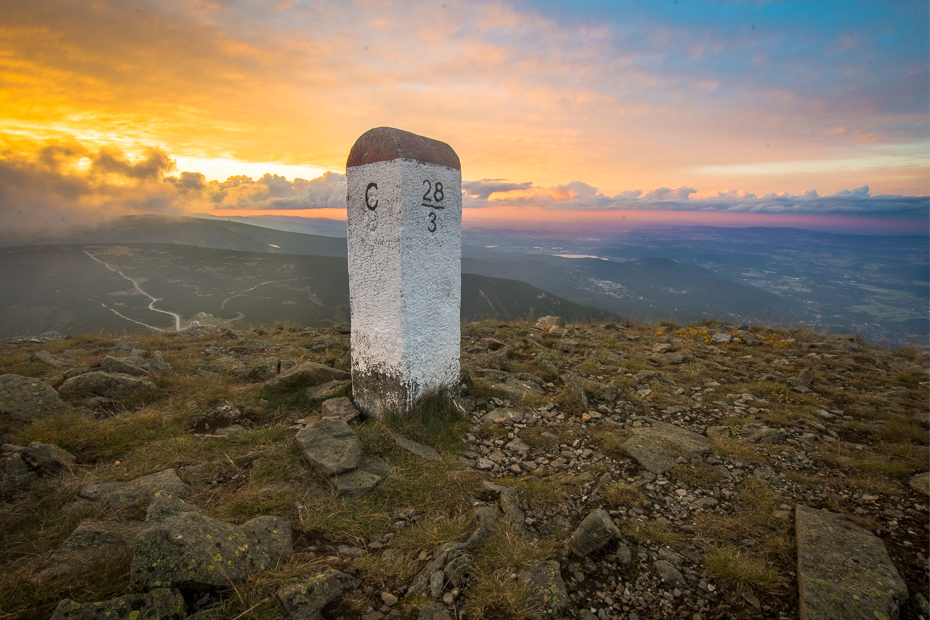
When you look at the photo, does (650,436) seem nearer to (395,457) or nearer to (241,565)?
(395,457)

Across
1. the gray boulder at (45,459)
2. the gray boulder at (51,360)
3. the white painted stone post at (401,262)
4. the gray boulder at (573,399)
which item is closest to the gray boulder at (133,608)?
the gray boulder at (45,459)

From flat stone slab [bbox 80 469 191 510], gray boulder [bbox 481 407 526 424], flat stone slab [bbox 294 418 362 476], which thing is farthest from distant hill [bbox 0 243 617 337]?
flat stone slab [bbox 80 469 191 510]

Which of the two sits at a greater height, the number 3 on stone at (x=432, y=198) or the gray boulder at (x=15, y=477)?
the number 3 on stone at (x=432, y=198)

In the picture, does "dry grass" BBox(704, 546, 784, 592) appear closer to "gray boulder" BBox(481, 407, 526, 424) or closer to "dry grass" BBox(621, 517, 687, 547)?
"dry grass" BBox(621, 517, 687, 547)

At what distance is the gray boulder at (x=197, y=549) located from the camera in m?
1.99

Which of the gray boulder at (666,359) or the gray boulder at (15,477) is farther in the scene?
the gray boulder at (666,359)

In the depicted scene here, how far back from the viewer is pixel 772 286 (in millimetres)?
150875

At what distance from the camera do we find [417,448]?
151 inches

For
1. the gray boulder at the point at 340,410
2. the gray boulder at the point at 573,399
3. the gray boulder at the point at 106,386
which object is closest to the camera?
the gray boulder at the point at 340,410

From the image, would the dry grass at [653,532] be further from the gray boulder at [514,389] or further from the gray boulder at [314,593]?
Result: the gray boulder at [514,389]

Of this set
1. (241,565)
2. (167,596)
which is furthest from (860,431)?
(167,596)

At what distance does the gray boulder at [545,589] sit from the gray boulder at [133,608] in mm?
1816

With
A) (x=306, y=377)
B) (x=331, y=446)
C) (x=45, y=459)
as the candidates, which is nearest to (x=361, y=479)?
(x=331, y=446)

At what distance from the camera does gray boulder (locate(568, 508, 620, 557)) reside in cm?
268
